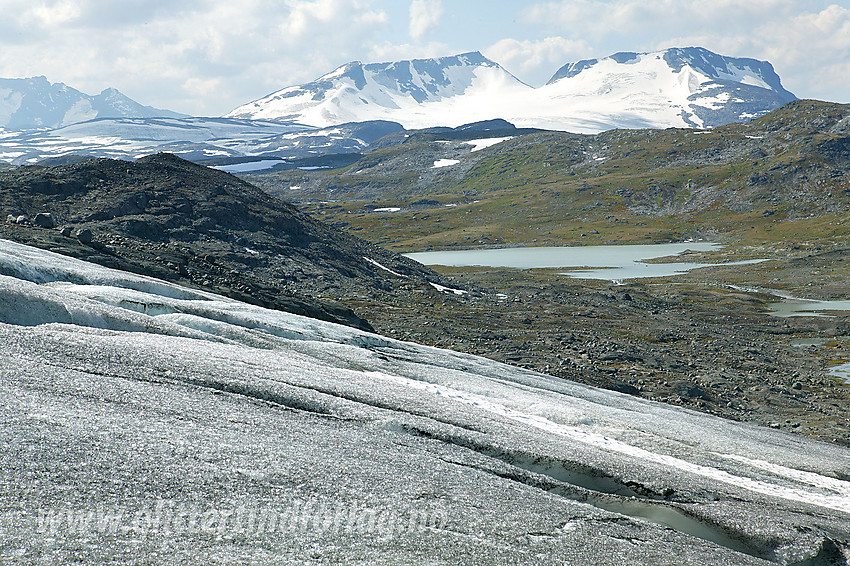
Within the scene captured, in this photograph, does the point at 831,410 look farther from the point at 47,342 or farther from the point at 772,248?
the point at 772,248

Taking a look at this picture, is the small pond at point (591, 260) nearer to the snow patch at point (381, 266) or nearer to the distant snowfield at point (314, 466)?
the snow patch at point (381, 266)

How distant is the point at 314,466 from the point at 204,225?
7452 cm

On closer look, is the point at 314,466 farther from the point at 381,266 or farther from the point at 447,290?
the point at 381,266

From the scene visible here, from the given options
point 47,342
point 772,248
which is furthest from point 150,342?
point 772,248

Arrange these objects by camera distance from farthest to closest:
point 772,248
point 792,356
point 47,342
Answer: point 772,248
point 792,356
point 47,342

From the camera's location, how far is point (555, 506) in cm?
1375

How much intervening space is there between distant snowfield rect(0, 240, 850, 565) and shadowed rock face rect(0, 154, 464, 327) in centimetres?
3447

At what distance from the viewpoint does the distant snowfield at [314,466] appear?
409 inches

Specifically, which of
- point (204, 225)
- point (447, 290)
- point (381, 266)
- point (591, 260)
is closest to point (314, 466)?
point (204, 225)

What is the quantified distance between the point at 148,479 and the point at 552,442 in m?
11.9

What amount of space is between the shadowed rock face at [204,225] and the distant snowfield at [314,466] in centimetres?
3447

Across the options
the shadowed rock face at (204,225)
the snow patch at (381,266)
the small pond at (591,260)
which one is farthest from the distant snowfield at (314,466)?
the small pond at (591,260)

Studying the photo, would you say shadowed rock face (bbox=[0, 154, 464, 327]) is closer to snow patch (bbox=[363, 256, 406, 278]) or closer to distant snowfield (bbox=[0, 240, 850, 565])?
snow patch (bbox=[363, 256, 406, 278])

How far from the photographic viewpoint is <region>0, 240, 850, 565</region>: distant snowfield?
Result: 409 inches
